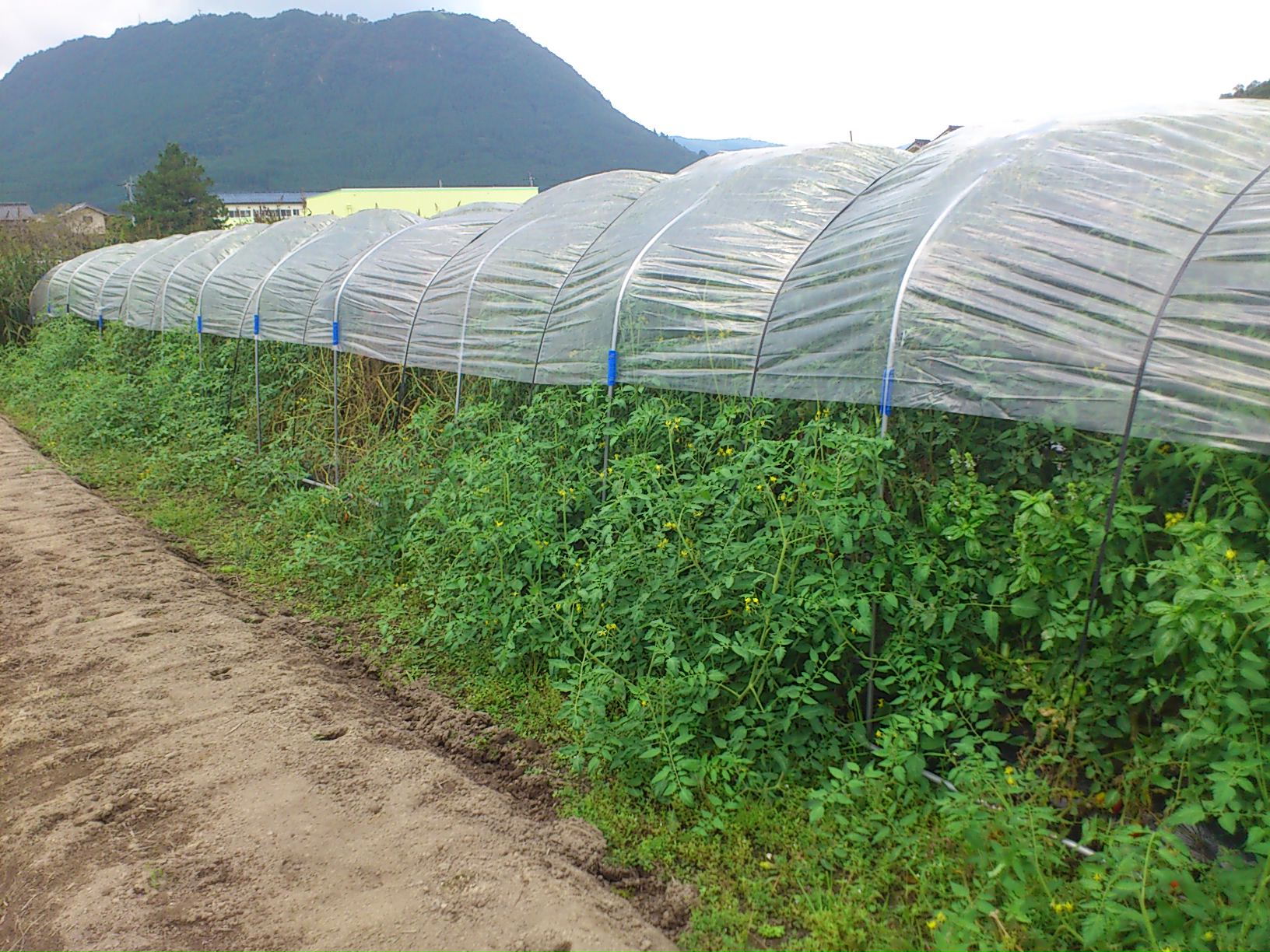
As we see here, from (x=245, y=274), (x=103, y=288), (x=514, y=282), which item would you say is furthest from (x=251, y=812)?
(x=103, y=288)

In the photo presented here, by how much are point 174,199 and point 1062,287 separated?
3756cm

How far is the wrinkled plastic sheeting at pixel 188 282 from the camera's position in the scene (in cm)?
1162

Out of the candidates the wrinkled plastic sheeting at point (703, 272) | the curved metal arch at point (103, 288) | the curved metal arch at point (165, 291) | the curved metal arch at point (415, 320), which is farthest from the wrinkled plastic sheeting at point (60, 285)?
the wrinkled plastic sheeting at point (703, 272)

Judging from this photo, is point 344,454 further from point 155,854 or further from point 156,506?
point 155,854

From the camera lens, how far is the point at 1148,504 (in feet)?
9.96

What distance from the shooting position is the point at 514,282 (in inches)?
258

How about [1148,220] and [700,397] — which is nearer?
[1148,220]

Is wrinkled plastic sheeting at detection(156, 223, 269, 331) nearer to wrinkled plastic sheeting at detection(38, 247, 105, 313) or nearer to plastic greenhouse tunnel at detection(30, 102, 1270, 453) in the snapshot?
wrinkled plastic sheeting at detection(38, 247, 105, 313)

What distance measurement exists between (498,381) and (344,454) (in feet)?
7.59

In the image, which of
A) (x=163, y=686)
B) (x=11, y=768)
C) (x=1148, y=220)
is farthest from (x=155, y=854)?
(x=1148, y=220)

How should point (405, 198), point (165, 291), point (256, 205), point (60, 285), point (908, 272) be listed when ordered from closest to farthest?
1. point (908, 272)
2. point (165, 291)
3. point (60, 285)
4. point (405, 198)
5. point (256, 205)

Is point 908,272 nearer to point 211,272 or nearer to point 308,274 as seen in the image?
point 308,274

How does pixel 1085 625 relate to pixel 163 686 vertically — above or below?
above

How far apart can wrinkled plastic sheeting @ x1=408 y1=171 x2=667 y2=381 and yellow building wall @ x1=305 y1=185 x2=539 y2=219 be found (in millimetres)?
23878
